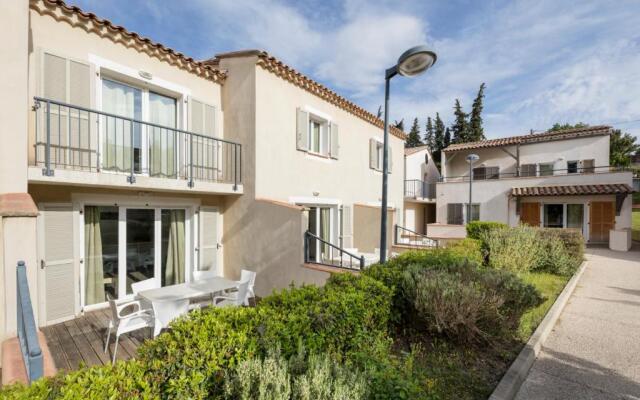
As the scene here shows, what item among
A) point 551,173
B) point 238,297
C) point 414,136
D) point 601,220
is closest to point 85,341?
point 238,297

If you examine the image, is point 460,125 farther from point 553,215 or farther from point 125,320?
point 125,320

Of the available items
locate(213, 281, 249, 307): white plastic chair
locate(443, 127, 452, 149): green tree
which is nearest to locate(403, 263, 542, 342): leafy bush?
locate(213, 281, 249, 307): white plastic chair

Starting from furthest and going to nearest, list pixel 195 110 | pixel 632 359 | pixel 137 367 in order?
pixel 195 110 < pixel 632 359 < pixel 137 367

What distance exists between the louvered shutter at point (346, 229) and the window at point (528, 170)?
681 inches

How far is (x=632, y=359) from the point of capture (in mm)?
4570

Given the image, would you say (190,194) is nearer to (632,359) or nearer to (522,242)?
(632,359)

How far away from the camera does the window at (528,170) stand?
21.5 metres

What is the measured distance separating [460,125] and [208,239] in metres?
37.1

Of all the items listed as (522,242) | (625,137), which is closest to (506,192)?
(522,242)

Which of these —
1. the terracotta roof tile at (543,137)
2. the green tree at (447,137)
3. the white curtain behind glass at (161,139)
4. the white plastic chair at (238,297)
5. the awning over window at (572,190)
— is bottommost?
the white plastic chair at (238,297)

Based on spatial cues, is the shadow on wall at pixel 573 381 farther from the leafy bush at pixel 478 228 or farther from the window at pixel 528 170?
the window at pixel 528 170

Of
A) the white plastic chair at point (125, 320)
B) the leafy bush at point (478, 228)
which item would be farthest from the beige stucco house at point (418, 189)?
the white plastic chair at point (125, 320)

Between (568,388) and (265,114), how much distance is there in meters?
8.34

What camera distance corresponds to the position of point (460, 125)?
3712 centimetres
